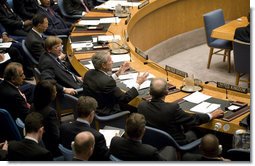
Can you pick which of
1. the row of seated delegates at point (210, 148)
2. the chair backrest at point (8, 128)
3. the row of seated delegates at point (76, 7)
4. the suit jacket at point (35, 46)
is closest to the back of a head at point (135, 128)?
the row of seated delegates at point (210, 148)

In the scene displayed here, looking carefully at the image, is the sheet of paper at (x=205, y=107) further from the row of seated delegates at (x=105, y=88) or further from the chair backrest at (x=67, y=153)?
the chair backrest at (x=67, y=153)

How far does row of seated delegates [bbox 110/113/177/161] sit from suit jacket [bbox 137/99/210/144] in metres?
0.50

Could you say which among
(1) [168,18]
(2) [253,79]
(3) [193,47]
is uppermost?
(2) [253,79]

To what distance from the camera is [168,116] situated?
4.03 m

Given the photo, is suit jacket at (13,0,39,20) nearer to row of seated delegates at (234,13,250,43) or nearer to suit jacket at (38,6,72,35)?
suit jacket at (38,6,72,35)

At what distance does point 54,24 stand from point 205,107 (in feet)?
12.4

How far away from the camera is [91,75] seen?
4.78 meters

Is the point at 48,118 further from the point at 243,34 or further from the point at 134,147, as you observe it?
the point at 243,34

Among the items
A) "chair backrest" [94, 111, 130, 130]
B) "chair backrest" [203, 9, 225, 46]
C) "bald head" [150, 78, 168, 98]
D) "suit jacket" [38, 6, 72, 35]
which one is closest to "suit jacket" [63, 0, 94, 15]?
"suit jacket" [38, 6, 72, 35]

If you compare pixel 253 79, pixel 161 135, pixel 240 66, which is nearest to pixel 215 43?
pixel 240 66

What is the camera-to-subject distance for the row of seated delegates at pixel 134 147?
11.3 feet

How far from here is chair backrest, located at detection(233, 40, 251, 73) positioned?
646cm

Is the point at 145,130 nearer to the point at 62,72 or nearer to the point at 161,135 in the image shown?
the point at 161,135

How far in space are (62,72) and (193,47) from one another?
13.7 feet
